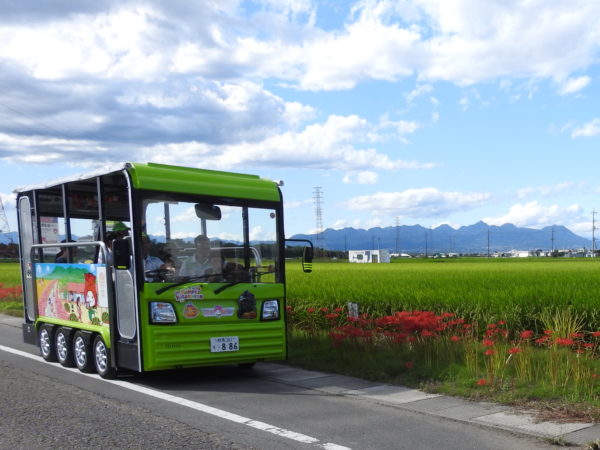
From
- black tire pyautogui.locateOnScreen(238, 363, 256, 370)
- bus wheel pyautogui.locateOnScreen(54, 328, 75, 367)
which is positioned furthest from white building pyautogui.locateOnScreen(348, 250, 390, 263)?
bus wheel pyautogui.locateOnScreen(54, 328, 75, 367)

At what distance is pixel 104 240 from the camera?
9.21m

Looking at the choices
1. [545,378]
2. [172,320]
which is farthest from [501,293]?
[172,320]

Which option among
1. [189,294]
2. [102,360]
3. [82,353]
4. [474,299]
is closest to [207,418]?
[189,294]

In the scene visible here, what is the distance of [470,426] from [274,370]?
4.08 meters

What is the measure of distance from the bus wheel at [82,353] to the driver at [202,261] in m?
1.95

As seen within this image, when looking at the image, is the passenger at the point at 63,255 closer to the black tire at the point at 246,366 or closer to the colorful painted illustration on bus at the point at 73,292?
the colorful painted illustration on bus at the point at 73,292

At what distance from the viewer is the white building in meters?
97.2

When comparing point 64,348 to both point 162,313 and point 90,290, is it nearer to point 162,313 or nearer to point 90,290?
point 90,290

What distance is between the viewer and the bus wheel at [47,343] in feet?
35.2

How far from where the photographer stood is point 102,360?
9195 mm

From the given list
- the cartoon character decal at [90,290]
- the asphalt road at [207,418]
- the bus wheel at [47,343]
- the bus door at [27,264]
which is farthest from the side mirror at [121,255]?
the bus door at [27,264]

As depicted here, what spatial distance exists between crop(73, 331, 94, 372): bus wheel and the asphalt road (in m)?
0.24

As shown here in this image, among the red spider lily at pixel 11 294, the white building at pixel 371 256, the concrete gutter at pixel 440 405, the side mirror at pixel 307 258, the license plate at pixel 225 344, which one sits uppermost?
the side mirror at pixel 307 258

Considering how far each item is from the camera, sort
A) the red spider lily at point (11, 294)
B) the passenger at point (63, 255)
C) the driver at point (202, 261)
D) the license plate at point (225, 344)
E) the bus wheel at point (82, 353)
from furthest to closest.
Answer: the red spider lily at point (11, 294) → the passenger at point (63, 255) → the bus wheel at point (82, 353) → the driver at point (202, 261) → the license plate at point (225, 344)
